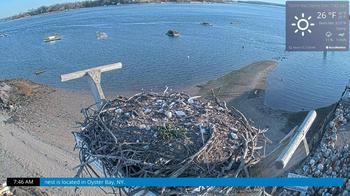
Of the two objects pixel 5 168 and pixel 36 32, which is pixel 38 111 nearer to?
pixel 5 168

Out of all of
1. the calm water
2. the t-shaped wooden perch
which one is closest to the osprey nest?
the t-shaped wooden perch

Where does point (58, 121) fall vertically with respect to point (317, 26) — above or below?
below

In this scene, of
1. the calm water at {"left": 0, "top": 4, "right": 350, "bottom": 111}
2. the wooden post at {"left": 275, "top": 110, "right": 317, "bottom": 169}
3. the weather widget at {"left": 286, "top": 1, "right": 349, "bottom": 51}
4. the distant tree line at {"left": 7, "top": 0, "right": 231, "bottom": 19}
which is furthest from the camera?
the distant tree line at {"left": 7, "top": 0, "right": 231, "bottom": 19}

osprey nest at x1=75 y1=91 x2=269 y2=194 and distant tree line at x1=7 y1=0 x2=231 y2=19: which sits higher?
distant tree line at x1=7 y1=0 x2=231 y2=19

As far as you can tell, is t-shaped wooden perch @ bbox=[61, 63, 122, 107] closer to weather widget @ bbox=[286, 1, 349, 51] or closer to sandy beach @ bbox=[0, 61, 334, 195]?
weather widget @ bbox=[286, 1, 349, 51]

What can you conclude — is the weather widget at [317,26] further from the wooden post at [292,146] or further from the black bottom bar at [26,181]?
the black bottom bar at [26,181]

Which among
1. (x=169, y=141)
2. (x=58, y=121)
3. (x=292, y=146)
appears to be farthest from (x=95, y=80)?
(x=58, y=121)

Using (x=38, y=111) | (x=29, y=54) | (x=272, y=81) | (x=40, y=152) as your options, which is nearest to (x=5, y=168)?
(x=40, y=152)

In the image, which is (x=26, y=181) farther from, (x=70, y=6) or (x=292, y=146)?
(x=70, y=6)
